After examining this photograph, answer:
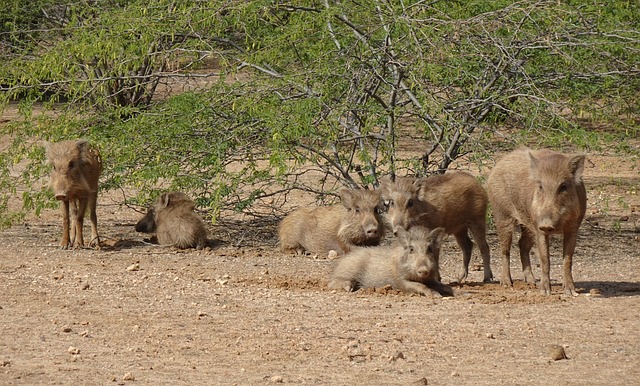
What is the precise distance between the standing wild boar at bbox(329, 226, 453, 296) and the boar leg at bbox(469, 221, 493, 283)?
971 mm

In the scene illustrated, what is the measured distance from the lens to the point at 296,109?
1162cm

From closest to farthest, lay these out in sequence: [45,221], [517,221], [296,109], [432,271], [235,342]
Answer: [235,342]
[432,271]
[517,221]
[296,109]
[45,221]

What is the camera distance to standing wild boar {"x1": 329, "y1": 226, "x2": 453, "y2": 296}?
9562mm

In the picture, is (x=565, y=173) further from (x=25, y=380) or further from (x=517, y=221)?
(x=25, y=380)

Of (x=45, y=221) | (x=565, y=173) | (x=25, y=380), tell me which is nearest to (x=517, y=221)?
(x=565, y=173)

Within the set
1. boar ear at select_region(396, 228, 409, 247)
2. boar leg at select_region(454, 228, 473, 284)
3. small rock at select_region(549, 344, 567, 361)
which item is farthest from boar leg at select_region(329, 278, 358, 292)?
small rock at select_region(549, 344, 567, 361)

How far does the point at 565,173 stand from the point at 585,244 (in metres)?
3.55

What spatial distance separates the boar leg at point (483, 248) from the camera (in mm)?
10766

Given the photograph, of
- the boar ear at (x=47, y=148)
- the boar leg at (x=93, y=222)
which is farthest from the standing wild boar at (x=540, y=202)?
the boar ear at (x=47, y=148)

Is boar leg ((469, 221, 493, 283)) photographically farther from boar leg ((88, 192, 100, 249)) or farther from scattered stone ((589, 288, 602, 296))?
boar leg ((88, 192, 100, 249))

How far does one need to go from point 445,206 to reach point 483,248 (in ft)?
1.92

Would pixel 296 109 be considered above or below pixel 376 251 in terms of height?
above

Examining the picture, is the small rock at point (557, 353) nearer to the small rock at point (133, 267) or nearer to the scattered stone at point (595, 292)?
the scattered stone at point (595, 292)

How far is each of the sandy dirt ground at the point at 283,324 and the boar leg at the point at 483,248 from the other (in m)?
0.31
